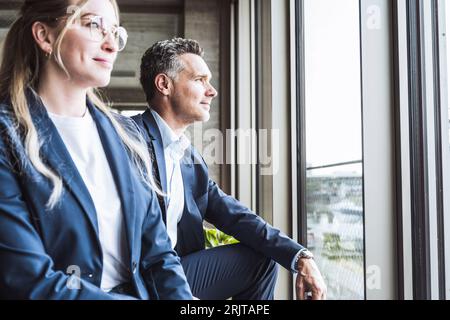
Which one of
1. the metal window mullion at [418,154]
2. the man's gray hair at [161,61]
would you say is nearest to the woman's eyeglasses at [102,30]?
the man's gray hair at [161,61]

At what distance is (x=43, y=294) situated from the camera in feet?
3.91

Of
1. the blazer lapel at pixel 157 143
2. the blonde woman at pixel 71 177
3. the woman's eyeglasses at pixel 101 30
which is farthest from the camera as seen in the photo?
the blazer lapel at pixel 157 143

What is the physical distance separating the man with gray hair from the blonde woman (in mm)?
106

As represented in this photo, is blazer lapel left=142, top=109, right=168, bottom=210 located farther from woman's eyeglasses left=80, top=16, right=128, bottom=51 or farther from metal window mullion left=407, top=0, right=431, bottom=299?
metal window mullion left=407, top=0, right=431, bottom=299

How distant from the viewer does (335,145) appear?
165 cm

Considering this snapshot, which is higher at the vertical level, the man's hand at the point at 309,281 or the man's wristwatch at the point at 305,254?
the man's wristwatch at the point at 305,254

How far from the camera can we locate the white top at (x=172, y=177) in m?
1.52

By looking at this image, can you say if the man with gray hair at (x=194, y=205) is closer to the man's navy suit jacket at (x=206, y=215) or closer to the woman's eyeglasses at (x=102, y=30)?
the man's navy suit jacket at (x=206, y=215)

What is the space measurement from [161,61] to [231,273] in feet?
2.23

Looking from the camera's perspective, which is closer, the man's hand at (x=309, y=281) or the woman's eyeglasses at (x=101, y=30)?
the woman's eyeglasses at (x=101, y=30)

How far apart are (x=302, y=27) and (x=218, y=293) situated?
3.28 feet

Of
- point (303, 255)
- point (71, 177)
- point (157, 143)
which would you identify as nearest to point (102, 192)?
point (71, 177)

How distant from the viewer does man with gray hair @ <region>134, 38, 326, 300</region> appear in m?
1.52

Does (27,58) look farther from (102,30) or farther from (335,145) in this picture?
(335,145)
